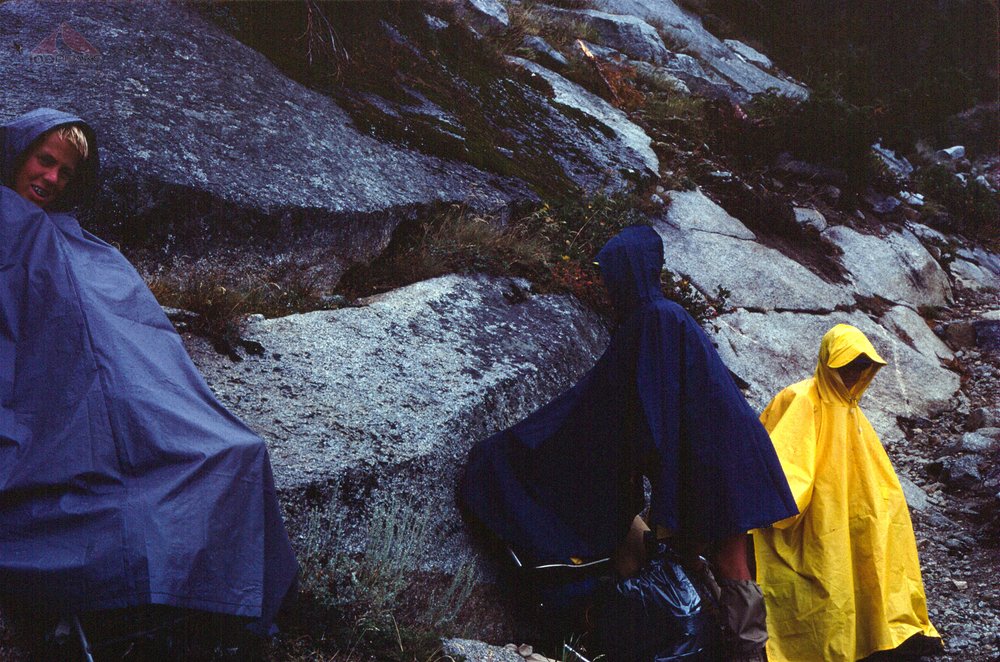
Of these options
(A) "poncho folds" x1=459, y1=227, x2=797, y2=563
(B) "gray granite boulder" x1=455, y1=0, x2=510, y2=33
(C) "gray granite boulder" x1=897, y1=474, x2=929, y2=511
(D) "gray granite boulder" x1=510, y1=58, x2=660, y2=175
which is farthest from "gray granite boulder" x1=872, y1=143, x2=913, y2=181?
(A) "poncho folds" x1=459, y1=227, x2=797, y2=563

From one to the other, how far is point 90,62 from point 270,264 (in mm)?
1772

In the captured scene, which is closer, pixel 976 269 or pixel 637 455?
pixel 637 455

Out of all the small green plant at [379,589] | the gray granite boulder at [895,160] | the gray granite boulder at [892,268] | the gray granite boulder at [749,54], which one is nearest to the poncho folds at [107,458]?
the small green plant at [379,589]

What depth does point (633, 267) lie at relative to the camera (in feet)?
12.6

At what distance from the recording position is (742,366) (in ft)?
23.8

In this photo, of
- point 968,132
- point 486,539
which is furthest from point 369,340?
point 968,132

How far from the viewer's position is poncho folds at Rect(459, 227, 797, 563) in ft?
11.9

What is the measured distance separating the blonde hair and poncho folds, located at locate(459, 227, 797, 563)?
2.25 metres

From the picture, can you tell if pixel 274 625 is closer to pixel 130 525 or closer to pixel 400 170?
pixel 130 525

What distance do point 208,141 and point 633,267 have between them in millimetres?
2960

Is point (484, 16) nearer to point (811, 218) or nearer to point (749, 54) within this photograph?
point (811, 218)

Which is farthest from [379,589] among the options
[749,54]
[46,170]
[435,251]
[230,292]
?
[749,54]

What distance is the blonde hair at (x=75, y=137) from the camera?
134 inches

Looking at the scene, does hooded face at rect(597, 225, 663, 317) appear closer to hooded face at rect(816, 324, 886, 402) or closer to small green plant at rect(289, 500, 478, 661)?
small green plant at rect(289, 500, 478, 661)
